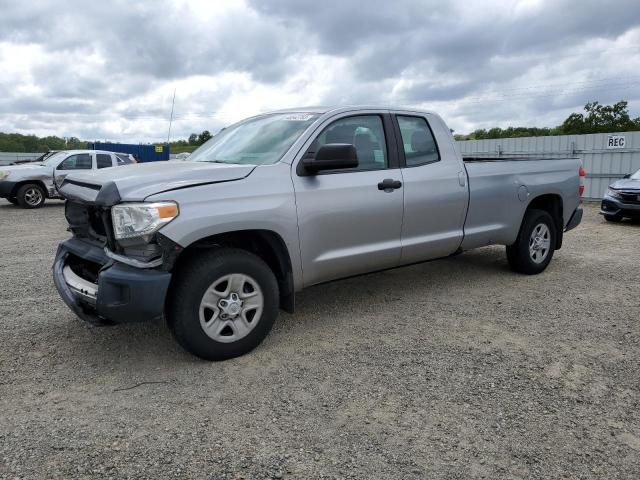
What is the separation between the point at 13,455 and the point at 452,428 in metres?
2.24

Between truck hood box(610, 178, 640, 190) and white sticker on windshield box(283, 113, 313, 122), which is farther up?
white sticker on windshield box(283, 113, 313, 122)

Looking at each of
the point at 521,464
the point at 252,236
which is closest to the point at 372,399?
the point at 521,464

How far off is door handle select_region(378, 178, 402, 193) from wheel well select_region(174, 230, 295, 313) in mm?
1059

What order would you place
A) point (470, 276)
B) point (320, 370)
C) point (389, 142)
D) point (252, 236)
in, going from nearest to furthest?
point (320, 370), point (252, 236), point (389, 142), point (470, 276)

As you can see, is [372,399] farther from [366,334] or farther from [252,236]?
[252,236]

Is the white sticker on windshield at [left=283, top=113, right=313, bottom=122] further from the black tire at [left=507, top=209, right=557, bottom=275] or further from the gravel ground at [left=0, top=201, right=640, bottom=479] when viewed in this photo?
the black tire at [left=507, top=209, right=557, bottom=275]

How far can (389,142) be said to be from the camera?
4.61 meters

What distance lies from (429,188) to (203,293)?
2.34 metres

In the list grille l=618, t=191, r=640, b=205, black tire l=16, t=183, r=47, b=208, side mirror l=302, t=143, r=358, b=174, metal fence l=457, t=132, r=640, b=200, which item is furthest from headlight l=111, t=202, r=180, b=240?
metal fence l=457, t=132, r=640, b=200

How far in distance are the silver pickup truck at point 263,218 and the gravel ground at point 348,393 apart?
43cm

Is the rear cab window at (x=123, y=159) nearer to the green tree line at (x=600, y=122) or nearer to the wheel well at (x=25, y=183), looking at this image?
the wheel well at (x=25, y=183)

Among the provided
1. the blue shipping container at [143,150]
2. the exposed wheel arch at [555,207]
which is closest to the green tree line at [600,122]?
the blue shipping container at [143,150]

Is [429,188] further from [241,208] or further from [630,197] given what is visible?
[630,197]

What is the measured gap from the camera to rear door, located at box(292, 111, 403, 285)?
3.99 m
